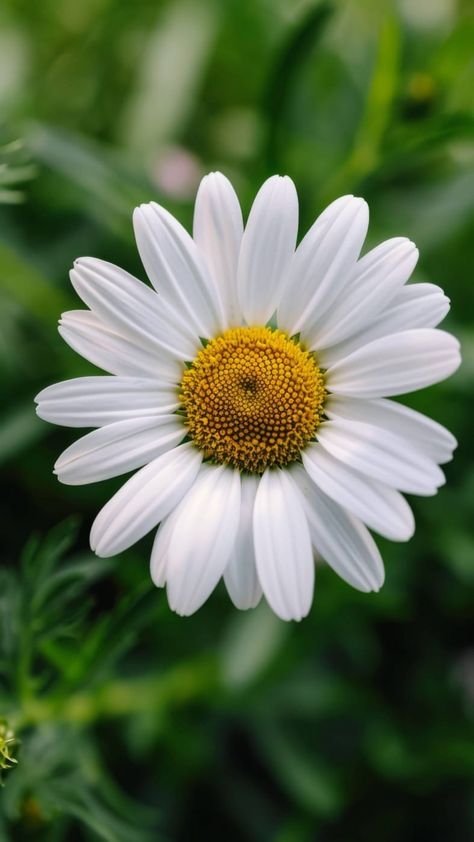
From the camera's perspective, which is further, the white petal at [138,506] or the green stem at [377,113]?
the green stem at [377,113]

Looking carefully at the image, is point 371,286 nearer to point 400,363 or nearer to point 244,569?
point 400,363

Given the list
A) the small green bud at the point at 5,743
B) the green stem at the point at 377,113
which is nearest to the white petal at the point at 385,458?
the small green bud at the point at 5,743

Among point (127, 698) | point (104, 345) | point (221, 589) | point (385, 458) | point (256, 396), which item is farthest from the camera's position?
point (221, 589)

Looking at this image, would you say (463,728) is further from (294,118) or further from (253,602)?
(294,118)

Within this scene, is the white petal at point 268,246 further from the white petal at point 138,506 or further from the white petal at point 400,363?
the white petal at point 138,506

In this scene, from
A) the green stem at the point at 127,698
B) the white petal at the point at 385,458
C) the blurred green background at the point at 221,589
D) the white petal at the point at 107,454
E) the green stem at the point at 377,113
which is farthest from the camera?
the green stem at the point at 377,113

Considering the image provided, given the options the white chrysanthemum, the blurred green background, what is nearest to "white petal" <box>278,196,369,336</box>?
the white chrysanthemum

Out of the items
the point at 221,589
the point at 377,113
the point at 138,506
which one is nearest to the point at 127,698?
the point at 221,589
